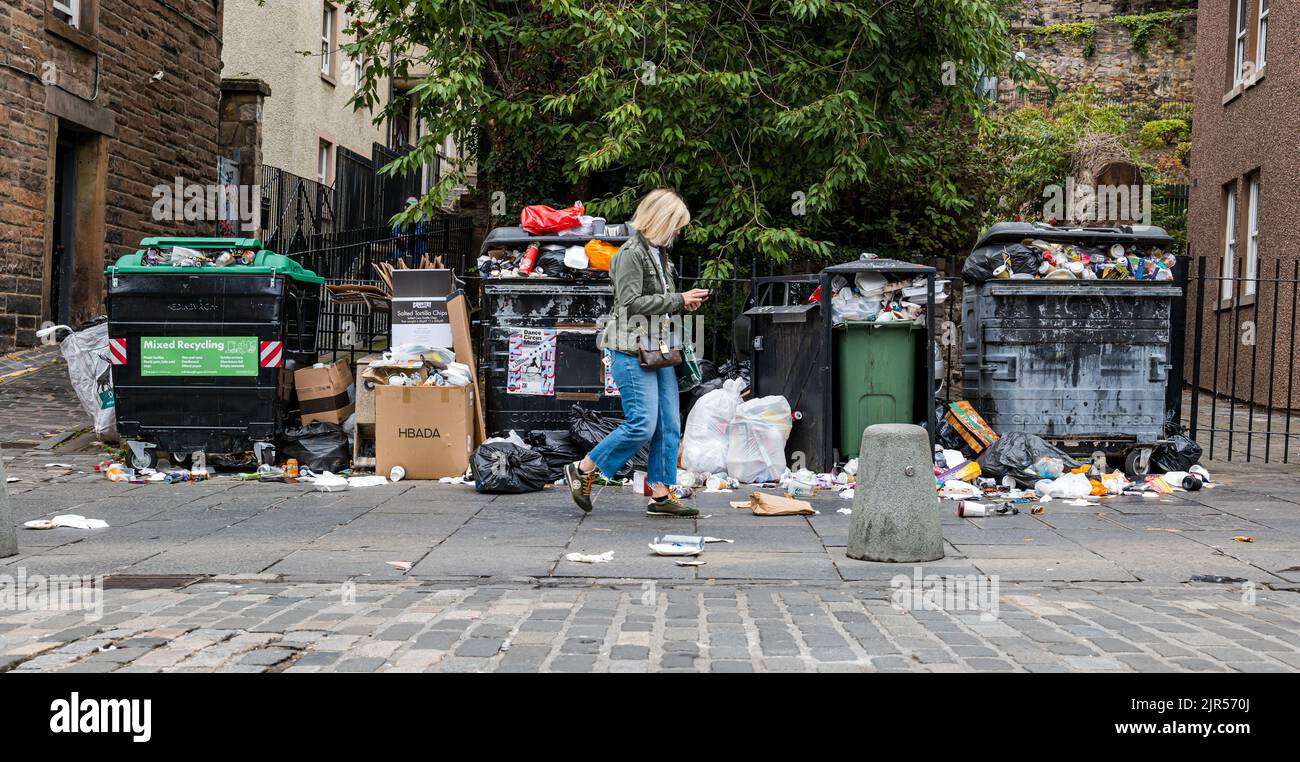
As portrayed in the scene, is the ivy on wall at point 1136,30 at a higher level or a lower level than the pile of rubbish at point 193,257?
higher

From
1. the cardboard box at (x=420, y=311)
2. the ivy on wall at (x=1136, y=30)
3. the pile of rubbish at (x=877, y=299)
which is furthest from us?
the ivy on wall at (x=1136, y=30)

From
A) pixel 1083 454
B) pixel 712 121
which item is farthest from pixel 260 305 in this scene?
pixel 1083 454

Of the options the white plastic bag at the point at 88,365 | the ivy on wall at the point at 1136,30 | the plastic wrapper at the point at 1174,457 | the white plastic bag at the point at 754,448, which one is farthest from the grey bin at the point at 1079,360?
the ivy on wall at the point at 1136,30

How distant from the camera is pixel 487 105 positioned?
12109mm

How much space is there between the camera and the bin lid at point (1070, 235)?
973 cm

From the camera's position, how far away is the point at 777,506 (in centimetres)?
771

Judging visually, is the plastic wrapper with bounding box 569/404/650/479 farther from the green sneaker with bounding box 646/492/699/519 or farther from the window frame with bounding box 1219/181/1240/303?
the window frame with bounding box 1219/181/1240/303

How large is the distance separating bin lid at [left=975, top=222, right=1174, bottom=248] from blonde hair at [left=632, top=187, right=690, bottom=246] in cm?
345

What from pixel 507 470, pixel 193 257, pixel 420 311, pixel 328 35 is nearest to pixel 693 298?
pixel 507 470

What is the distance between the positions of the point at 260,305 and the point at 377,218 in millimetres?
9325

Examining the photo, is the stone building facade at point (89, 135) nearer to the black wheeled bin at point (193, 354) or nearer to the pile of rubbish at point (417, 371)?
the black wheeled bin at point (193, 354)

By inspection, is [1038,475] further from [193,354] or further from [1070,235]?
[193,354]

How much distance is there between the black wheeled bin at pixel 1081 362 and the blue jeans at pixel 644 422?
3.26 meters

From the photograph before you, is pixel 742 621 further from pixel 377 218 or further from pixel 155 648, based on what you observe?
pixel 377 218
